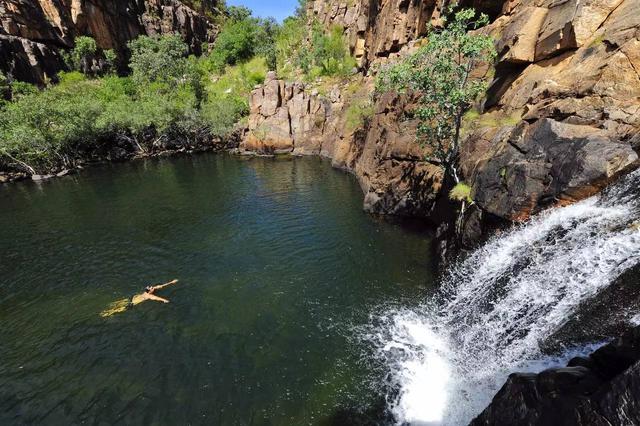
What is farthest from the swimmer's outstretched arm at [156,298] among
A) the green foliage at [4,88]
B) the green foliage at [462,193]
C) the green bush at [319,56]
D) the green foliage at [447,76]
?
the green foliage at [4,88]

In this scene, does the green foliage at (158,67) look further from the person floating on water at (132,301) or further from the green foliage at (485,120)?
the green foliage at (485,120)

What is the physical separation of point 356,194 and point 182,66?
7661 cm

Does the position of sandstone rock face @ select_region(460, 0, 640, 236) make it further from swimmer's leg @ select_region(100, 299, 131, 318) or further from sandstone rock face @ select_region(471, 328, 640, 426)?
swimmer's leg @ select_region(100, 299, 131, 318)

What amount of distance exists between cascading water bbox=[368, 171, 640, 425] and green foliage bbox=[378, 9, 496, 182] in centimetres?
883

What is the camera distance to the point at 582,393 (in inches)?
267

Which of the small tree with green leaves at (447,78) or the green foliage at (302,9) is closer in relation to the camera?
the small tree with green leaves at (447,78)

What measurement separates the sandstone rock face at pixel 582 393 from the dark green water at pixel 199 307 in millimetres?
6293

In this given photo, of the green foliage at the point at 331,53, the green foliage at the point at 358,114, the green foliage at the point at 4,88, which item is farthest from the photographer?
the green foliage at the point at 331,53

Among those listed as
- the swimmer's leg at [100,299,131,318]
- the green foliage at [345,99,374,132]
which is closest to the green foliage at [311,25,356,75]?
the green foliage at [345,99,374,132]

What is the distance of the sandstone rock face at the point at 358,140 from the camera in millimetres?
27781

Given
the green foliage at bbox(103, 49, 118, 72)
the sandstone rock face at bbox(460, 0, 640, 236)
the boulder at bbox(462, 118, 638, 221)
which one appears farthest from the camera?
the green foliage at bbox(103, 49, 118, 72)

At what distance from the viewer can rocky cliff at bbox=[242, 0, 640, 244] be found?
551 inches

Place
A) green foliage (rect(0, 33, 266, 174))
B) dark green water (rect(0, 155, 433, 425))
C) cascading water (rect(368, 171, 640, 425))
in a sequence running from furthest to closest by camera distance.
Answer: green foliage (rect(0, 33, 266, 174)), dark green water (rect(0, 155, 433, 425)), cascading water (rect(368, 171, 640, 425))

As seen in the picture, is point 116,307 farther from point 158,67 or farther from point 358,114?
point 158,67
